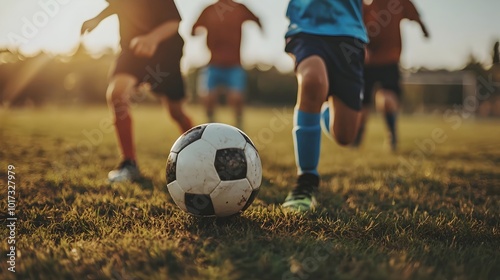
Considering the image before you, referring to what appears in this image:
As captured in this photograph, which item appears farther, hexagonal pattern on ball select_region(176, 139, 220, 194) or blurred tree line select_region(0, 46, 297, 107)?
blurred tree line select_region(0, 46, 297, 107)

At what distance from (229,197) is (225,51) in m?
5.82

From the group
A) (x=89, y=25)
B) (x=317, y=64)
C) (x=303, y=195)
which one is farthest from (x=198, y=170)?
(x=89, y=25)

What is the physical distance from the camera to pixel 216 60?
763 cm

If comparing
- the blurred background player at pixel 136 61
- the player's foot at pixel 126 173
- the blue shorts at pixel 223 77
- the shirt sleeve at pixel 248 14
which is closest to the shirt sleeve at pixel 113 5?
the blurred background player at pixel 136 61

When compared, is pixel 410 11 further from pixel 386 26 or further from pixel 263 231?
pixel 263 231

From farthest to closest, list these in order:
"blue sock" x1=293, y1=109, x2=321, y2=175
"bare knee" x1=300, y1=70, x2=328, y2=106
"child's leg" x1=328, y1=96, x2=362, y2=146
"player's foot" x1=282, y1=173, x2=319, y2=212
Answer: "child's leg" x1=328, y1=96, x2=362, y2=146 < "blue sock" x1=293, y1=109, x2=321, y2=175 < "bare knee" x1=300, y1=70, x2=328, y2=106 < "player's foot" x1=282, y1=173, x2=319, y2=212

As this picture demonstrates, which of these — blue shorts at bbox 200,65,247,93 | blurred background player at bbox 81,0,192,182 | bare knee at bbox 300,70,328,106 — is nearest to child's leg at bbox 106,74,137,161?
blurred background player at bbox 81,0,192,182

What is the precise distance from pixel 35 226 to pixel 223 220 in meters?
1.00

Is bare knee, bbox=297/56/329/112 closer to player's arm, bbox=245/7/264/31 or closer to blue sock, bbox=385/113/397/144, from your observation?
blue sock, bbox=385/113/397/144

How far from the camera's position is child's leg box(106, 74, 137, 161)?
3.46 m

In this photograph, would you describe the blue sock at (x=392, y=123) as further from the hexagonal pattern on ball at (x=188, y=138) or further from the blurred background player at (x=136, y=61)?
the hexagonal pattern on ball at (x=188, y=138)

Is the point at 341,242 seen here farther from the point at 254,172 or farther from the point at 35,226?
the point at 35,226

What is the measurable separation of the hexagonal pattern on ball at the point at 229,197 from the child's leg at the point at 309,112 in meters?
0.74

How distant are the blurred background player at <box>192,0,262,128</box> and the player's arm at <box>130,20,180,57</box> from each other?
3468 millimetres
